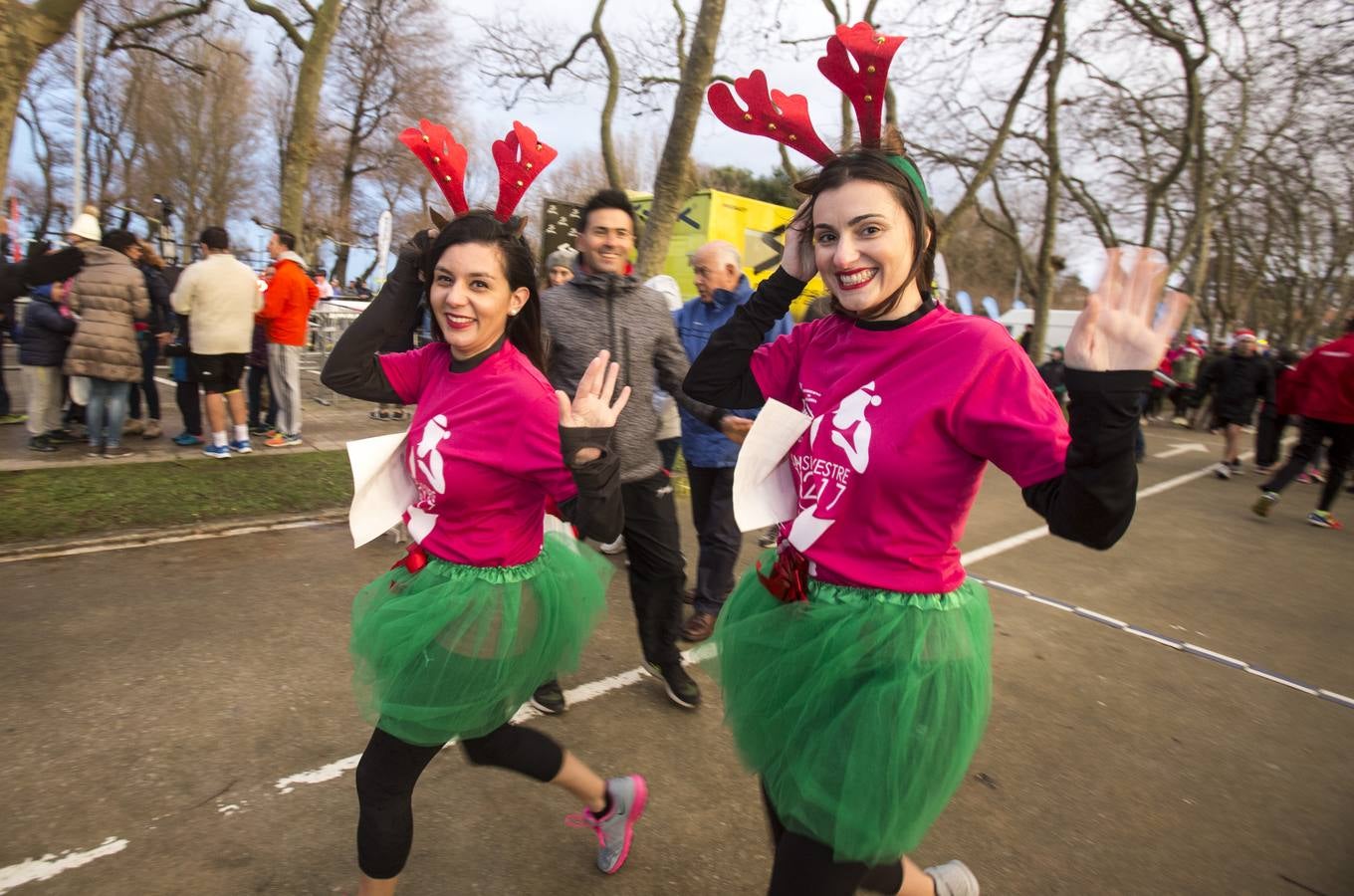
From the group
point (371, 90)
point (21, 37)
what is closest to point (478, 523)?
point (21, 37)

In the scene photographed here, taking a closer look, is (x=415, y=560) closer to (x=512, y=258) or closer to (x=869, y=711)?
(x=512, y=258)

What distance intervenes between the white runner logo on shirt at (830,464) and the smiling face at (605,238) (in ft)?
6.13

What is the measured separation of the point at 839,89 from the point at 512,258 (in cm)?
93

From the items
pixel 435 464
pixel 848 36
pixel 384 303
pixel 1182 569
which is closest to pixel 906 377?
pixel 848 36

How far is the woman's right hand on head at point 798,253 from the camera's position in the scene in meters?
1.98

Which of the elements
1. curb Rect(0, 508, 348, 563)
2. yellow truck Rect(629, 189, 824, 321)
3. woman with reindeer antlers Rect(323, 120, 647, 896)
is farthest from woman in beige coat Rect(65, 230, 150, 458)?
yellow truck Rect(629, 189, 824, 321)

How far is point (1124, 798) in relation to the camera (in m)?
3.10

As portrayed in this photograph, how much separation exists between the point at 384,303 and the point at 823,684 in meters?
1.64

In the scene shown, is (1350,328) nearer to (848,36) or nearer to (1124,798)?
(1124,798)

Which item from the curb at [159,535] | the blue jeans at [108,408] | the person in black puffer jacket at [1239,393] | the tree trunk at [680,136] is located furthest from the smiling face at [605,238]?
the person in black puffer jacket at [1239,393]

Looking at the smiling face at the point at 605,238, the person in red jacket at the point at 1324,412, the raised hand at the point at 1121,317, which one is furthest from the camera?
the person in red jacket at the point at 1324,412

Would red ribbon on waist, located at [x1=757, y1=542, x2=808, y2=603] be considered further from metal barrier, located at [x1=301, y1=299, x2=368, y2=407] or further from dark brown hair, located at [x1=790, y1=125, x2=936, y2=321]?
metal barrier, located at [x1=301, y1=299, x2=368, y2=407]

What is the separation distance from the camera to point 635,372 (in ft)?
11.4

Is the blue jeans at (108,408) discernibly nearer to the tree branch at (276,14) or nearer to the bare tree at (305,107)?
the bare tree at (305,107)
